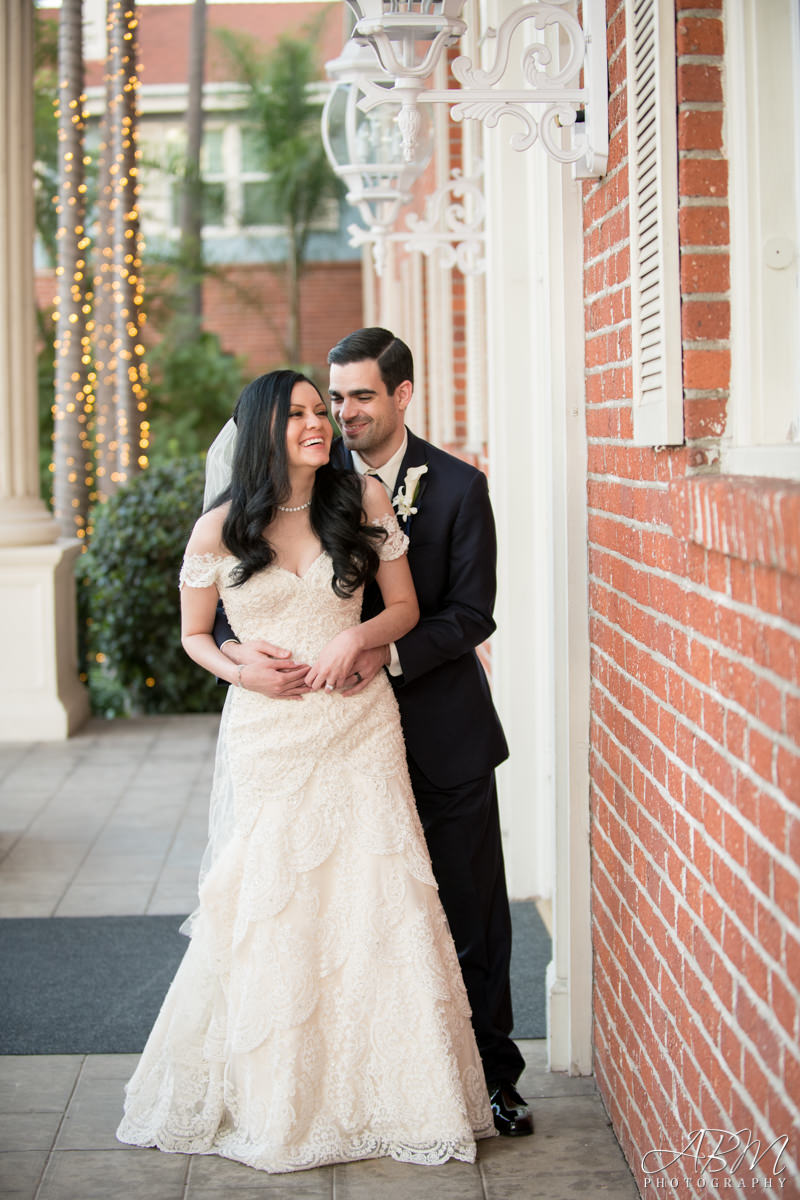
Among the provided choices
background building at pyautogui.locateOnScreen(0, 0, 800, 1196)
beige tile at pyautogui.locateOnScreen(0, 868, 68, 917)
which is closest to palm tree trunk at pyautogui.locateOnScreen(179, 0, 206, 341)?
beige tile at pyautogui.locateOnScreen(0, 868, 68, 917)

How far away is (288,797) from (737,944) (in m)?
1.38

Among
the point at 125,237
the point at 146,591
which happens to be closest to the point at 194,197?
the point at 125,237

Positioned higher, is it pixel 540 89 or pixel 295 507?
pixel 540 89

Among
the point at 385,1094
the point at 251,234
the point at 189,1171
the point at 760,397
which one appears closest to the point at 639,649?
the point at 760,397

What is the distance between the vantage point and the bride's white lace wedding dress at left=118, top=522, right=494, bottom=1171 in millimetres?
3363

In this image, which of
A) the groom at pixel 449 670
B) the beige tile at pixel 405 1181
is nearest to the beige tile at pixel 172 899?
the groom at pixel 449 670

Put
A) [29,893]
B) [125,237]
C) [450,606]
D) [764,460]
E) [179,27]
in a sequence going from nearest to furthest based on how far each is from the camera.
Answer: [764,460]
[450,606]
[29,893]
[125,237]
[179,27]

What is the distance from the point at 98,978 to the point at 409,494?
219 centimetres

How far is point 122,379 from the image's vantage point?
488 inches

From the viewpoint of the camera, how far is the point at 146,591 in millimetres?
9562

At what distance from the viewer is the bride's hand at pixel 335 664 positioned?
3.35 meters

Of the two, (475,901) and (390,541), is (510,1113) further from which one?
(390,541)

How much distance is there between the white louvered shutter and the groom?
71cm

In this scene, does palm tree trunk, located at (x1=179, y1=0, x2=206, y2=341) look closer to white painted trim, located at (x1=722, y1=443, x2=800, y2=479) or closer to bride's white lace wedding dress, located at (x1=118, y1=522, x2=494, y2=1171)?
bride's white lace wedding dress, located at (x1=118, y1=522, x2=494, y2=1171)
